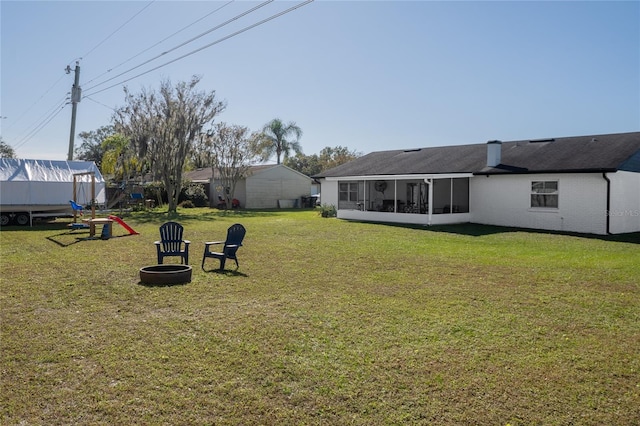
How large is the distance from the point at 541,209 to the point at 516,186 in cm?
145

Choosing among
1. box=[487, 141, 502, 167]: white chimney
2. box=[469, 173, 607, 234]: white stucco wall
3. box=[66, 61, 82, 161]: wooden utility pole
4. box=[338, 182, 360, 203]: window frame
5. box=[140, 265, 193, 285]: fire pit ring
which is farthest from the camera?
box=[338, 182, 360, 203]: window frame

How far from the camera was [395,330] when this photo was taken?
6059mm

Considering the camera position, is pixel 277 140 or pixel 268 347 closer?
pixel 268 347

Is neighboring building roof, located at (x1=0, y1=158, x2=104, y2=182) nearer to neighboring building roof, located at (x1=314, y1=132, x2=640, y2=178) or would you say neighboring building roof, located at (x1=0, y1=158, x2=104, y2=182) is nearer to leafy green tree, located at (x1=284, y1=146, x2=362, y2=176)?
neighboring building roof, located at (x1=314, y1=132, x2=640, y2=178)

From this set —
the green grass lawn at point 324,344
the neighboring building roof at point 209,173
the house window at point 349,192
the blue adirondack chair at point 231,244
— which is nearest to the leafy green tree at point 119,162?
the neighboring building roof at point 209,173

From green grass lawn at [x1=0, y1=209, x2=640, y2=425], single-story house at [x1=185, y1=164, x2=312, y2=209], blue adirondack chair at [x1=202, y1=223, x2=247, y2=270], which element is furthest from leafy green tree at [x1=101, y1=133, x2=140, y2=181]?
blue adirondack chair at [x1=202, y1=223, x2=247, y2=270]

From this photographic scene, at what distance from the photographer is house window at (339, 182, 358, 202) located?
2767cm

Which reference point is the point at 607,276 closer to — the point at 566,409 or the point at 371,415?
the point at 566,409

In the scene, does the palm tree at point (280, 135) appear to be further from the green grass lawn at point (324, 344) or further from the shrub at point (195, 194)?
the green grass lawn at point (324, 344)

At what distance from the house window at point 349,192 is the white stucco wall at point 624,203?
13.1 metres

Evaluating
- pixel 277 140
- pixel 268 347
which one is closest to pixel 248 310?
pixel 268 347

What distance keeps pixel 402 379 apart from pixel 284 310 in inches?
106

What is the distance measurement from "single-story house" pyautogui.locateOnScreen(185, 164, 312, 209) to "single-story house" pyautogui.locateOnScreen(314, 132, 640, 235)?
12870 mm

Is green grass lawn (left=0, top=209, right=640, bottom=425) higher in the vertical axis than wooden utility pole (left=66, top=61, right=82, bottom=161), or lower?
lower
